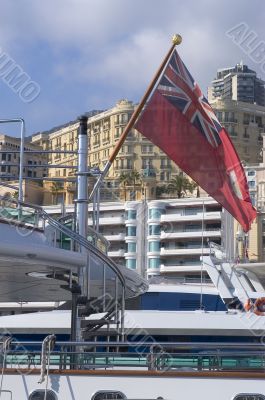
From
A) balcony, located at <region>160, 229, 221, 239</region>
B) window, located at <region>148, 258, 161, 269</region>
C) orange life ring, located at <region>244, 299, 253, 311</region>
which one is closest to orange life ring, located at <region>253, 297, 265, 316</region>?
orange life ring, located at <region>244, 299, 253, 311</region>

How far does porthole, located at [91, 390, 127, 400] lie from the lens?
33.1 feet

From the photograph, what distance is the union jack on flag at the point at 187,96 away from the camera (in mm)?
15172

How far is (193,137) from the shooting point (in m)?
15.3

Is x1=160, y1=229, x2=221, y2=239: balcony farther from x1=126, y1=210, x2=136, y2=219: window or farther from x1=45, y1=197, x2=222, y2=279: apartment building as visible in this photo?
x1=126, y1=210, x2=136, y2=219: window

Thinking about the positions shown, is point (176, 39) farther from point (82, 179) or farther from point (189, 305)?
point (189, 305)

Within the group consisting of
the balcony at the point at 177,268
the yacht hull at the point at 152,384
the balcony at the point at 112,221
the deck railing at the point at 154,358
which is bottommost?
the balcony at the point at 177,268

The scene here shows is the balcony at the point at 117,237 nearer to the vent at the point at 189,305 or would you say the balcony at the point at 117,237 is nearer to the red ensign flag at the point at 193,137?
the vent at the point at 189,305

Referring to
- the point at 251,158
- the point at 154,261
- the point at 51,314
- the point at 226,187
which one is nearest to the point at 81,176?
the point at 226,187

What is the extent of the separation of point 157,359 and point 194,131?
619cm

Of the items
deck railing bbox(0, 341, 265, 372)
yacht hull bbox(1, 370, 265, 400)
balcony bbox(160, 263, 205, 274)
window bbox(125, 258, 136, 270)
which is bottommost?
balcony bbox(160, 263, 205, 274)

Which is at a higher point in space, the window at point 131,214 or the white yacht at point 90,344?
the window at point 131,214

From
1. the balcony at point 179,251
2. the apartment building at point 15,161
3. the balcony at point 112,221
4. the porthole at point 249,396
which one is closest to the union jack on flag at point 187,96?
the apartment building at point 15,161

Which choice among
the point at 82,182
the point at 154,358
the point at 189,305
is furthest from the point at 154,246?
the point at 154,358

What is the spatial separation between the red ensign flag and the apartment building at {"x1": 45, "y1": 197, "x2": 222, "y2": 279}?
60452 millimetres
